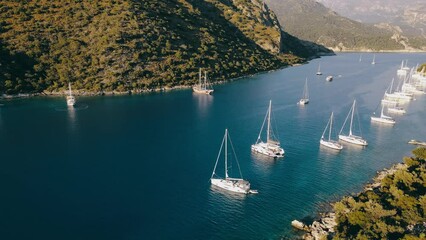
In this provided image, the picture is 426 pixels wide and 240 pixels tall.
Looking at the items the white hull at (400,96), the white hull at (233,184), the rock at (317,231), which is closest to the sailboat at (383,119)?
the white hull at (400,96)

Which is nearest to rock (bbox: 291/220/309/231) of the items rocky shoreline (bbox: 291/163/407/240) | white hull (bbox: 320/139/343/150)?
rocky shoreline (bbox: 291/163/407/240)

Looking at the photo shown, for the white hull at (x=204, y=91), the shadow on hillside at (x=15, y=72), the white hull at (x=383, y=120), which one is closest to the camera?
the white hull at (x=383, y=120)

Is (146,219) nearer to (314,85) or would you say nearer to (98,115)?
(98,115)

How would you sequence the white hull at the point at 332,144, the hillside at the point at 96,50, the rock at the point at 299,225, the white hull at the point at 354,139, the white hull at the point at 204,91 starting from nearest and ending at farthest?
the rock at the point at 299,225 < the white hull at the point at 332,144 < the white hull at the point at 354,139 < the hillside at the point at 96,50 < the white hull at the point at 204,91

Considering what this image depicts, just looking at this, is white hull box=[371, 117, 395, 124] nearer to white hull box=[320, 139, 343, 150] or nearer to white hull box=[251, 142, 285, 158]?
white hull box=[320, 139, 343, 150]

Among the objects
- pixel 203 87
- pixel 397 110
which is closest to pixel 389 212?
pixel 397 110

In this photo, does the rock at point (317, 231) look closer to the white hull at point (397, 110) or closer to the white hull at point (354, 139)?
the white hull at point (354, 139)

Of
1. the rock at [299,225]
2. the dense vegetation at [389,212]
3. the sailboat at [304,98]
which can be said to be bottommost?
the rock at [299,225]
